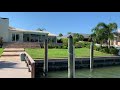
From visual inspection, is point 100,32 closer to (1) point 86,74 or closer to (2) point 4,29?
(2) point 4,29

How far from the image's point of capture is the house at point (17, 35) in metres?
29.7

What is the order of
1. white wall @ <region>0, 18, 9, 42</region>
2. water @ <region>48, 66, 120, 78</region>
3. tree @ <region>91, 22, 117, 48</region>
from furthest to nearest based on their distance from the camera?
white wall @ <region>0, 18, 9, 42</region>, tree @ <region>91, 22, 117, 48</region>, water @ <region>48, 66, 120, 78</region>

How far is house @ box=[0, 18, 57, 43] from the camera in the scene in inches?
1169

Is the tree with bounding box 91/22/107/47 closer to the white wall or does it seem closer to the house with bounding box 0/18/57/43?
the house with bounding box 0/18/57/43

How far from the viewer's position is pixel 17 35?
31.2 m

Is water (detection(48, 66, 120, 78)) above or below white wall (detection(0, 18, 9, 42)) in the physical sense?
below

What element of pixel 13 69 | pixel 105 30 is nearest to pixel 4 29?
pixel 105 30

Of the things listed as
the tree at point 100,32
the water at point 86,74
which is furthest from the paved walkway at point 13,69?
the tree at point 100,32

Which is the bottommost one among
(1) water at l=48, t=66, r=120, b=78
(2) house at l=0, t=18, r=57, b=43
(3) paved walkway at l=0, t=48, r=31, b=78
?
(1) water at l=48, t=66, r=120, b=78

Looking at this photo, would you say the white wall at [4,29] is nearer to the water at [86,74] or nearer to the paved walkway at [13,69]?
the water at [86,74]

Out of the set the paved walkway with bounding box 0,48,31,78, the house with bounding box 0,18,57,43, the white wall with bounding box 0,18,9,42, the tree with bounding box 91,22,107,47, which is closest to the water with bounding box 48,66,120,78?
the paved walkway with bounding box 0,48,31,78
